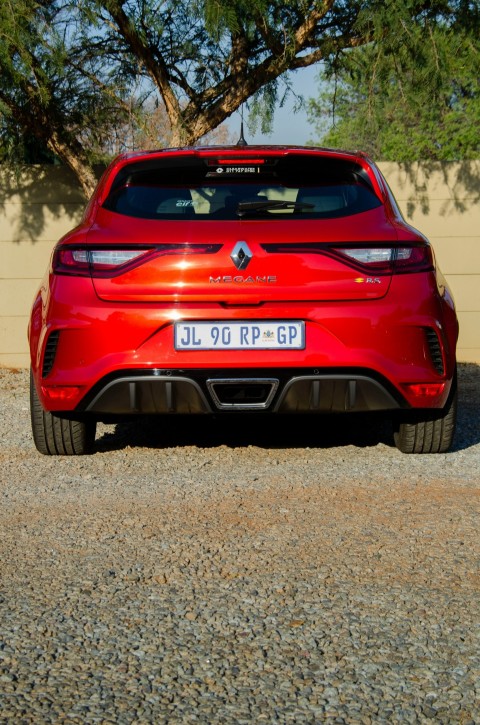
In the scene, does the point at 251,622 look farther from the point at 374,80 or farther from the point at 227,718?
the point at 374,80

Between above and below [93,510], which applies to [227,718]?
above

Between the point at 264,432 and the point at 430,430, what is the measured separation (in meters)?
1.29

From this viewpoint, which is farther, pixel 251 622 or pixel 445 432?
pixel 445 432

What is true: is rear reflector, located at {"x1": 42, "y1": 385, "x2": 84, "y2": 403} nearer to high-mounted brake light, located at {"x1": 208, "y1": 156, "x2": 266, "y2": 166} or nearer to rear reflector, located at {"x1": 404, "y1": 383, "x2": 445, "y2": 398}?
high-mounted brake light, located at {"x1": 208, "y1": 156, "x2": 266, "y2": 166}

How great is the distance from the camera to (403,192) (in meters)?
10.8

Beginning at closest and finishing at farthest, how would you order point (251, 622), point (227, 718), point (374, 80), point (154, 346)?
point (227, 718)
point (251, 622)
point (154, 346)
point (374, 80)

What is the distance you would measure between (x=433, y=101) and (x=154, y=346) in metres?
5.67

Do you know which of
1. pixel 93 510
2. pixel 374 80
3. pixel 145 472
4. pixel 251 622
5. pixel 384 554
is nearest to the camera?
pixel 251 622

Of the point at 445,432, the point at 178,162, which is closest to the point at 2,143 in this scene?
the point at 178,162

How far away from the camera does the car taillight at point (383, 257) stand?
5395mm

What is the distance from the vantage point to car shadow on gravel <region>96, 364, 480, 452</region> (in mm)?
6570

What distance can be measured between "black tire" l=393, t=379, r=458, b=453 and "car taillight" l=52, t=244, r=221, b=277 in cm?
145

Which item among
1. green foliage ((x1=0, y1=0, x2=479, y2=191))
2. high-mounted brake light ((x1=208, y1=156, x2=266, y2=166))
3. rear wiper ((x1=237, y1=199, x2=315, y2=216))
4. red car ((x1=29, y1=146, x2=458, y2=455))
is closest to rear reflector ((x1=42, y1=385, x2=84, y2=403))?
red car ((x1=29, y1=146, x2=458, y2=455))

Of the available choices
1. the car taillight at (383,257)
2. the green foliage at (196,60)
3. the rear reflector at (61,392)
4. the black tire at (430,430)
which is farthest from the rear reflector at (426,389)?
the green foliage at (196,60)
